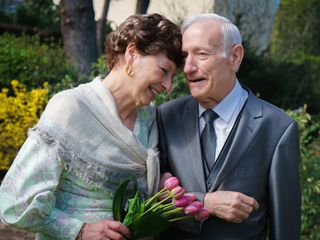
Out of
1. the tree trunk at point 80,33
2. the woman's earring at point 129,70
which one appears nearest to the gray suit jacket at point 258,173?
the woman's earring at point 129,70

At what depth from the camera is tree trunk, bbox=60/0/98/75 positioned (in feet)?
29.0

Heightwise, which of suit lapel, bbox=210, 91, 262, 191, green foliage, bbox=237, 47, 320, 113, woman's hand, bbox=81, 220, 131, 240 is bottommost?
green foliage, bbox=237, 47, 320, 113

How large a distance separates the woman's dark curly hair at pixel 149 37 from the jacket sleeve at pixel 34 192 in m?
0.56

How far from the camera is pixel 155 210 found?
2656mm

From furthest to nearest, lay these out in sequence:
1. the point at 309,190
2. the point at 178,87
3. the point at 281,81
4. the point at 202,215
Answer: the point at 281,81, the point at 178,87, the point at 309,190, the point at 202,215

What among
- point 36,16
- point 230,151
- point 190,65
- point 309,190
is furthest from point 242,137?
point 36,16

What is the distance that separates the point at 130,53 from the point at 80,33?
6381 millimetres

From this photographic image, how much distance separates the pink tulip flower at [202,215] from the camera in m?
2.71

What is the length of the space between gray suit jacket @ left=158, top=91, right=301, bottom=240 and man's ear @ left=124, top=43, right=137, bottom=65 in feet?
1.54

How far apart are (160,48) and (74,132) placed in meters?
0.51

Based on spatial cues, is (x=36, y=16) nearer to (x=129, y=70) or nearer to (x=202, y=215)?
(x=129, y=70)

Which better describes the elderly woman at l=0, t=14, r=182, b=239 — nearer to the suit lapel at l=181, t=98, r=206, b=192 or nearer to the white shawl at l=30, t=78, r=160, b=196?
the white shawl at l=30, t=78, r=160, b=196

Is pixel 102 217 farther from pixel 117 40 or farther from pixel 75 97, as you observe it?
pixel 117 40

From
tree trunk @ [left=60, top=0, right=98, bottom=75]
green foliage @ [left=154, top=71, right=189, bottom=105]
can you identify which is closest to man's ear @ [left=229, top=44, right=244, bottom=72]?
green foliage @ [left=154, top=71, right=189, bottom=105]
